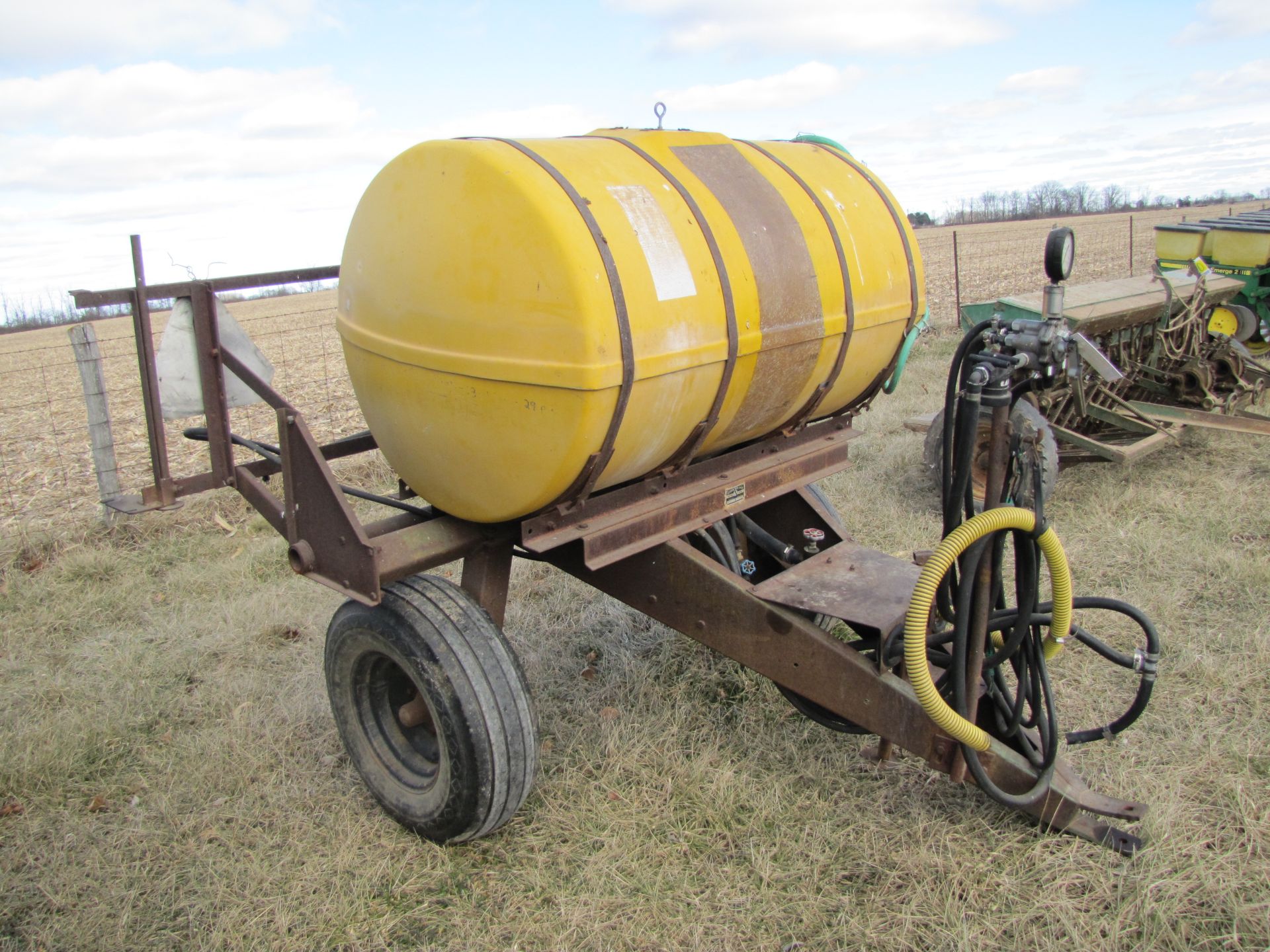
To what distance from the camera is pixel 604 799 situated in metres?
3.02

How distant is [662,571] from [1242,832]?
1.88m

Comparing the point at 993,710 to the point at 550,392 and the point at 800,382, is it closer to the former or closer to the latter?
the point at 800,382

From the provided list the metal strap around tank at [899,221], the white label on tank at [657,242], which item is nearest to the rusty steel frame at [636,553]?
the white label on tank at [657,242]

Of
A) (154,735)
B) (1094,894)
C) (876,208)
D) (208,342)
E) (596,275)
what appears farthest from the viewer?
(154,735)

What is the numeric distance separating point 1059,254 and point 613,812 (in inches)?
83.4

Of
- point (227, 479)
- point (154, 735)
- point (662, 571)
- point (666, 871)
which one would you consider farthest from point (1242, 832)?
point (154, 735)

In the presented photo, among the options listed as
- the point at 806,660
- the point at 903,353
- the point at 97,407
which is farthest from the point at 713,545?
the point at 97,407

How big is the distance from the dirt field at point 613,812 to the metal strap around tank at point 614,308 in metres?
1.22

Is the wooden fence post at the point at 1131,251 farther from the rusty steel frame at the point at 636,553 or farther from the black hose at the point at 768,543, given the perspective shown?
the rusty steel frame at the point at 636,553

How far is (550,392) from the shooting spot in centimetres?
236

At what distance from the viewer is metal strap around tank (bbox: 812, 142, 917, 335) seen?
11.0 feet

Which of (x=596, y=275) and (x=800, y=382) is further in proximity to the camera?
(x=800, y=382)

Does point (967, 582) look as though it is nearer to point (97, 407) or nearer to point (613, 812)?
point (613, 812)

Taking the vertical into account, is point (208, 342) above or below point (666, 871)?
above
